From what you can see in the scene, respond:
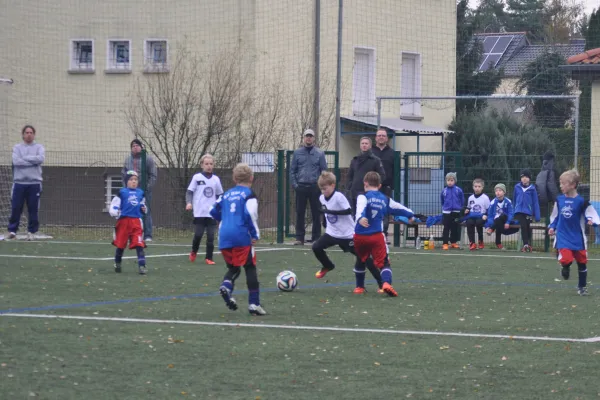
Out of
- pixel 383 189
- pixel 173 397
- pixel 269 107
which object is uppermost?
pixel 269 107

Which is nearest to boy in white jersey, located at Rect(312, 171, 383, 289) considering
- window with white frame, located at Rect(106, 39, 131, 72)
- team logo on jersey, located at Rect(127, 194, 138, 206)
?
team logo on jersey, located at Rect(127, 194, 138, 206)

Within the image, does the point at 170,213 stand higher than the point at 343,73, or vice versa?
the point at 343,73

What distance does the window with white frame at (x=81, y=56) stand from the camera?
3167 centimetres

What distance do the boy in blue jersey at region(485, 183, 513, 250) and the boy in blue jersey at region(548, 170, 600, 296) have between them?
7.58 meters

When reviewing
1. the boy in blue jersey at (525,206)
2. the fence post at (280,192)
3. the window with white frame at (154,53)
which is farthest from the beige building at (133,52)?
the boy in blue jersey at (525,206)

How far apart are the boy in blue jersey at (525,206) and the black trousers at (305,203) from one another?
143 inches

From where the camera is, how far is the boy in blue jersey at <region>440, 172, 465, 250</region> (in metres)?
20.9

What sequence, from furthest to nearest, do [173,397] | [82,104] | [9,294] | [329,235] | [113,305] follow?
[82,104]
[329,235]
[9,294]
[113,305]
[173,397]

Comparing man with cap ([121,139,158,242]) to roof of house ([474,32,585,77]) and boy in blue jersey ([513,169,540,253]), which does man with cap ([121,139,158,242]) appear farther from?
roof of house ([474,32,585,77])

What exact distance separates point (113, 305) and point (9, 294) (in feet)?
4.72

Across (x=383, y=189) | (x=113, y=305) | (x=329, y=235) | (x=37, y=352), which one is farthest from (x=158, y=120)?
(x=37, y=352)

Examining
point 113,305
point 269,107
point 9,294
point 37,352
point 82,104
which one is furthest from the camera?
point 82,104

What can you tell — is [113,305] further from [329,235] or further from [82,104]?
[82,104]

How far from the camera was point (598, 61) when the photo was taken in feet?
79.3
